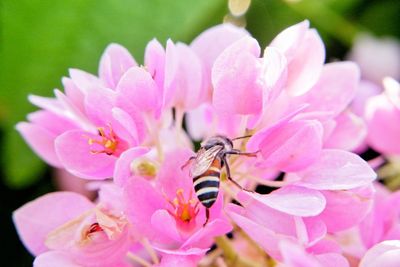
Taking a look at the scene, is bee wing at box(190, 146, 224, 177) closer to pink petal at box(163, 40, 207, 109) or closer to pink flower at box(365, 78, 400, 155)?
pink petal at box(163, 40, 207, 109)

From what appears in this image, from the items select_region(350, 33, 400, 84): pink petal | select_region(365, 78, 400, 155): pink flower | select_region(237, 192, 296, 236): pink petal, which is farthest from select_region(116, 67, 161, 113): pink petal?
select_region(350, 33, 400, 84): pink petal

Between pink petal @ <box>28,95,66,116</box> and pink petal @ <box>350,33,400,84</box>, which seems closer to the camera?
pink petal @ <box>28,95,66,116</box>

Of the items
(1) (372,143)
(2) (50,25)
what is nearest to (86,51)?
(2) (50,25)

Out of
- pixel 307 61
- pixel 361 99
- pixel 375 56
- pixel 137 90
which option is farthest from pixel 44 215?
pixel 375 56

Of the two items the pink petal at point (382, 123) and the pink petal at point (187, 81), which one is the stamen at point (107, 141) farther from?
the pink petal at point (382, 123)

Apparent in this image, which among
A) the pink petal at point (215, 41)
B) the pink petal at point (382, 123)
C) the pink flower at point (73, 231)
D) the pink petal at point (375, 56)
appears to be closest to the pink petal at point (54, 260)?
the pink flower at point (73, 231)
